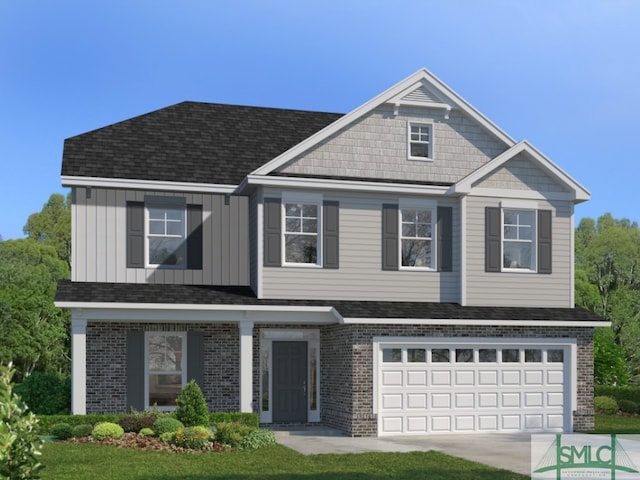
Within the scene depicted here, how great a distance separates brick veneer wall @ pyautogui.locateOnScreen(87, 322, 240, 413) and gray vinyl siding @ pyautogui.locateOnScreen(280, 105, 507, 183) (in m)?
4.79

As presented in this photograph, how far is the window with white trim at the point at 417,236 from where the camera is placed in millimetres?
22578

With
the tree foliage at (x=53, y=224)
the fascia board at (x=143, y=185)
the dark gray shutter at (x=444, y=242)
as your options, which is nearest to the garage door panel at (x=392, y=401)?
the dark gray shutter at (x=444, y=242)

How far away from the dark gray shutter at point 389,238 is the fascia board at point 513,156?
5.49ft

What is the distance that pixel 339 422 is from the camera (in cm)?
2162

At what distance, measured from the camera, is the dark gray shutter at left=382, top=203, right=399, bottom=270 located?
2222 cm

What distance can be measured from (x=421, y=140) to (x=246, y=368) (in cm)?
771

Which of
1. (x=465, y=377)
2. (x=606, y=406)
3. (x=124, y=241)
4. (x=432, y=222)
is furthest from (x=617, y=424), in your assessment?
(x=124, y=241)

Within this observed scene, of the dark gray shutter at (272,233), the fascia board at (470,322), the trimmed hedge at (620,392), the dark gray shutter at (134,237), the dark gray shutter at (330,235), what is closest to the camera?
the fascia board at (470,322)

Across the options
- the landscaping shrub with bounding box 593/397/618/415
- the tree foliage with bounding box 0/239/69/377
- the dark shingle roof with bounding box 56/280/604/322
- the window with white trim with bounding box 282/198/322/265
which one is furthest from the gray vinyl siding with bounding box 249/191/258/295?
the tree foliage with bounding box 0/239/69/377

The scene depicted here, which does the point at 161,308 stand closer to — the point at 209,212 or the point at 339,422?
the point at 209,212

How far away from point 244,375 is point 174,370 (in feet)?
7.28

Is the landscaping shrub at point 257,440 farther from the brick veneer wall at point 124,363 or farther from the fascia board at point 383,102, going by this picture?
the fascia board at point 383,102

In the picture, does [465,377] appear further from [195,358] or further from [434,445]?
[195,358]

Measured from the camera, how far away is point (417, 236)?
2269 cm
